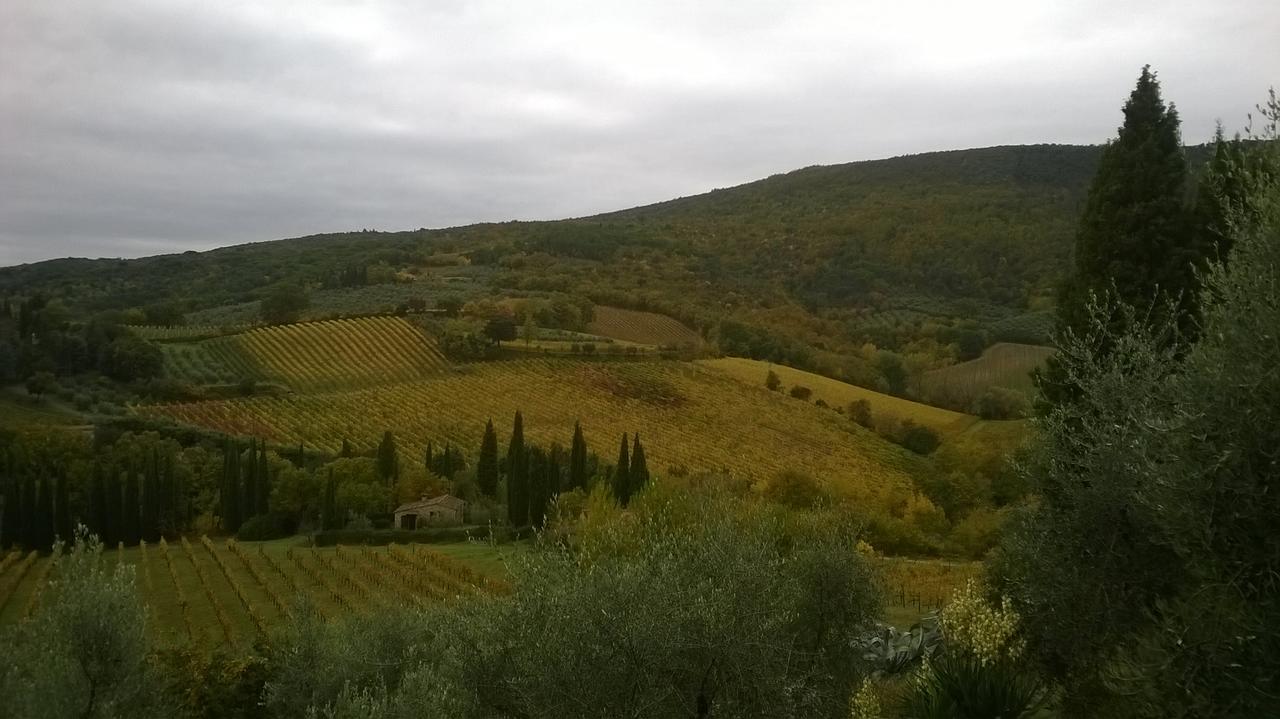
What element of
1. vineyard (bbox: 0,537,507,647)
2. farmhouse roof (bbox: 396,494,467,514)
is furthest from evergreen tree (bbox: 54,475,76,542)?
farmhouse roof (bbox: 396,494,467,514)

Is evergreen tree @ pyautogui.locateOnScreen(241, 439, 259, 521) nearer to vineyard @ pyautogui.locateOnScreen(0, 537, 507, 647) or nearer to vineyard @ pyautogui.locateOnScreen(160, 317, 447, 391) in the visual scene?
vineyard @ pyautogui.locateOnScreen(0, 537, 507, 647)

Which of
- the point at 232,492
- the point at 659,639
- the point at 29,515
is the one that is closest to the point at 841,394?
the point at 232,492

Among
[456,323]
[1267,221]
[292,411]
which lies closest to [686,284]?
[456,323]

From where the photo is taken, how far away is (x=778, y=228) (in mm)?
143000

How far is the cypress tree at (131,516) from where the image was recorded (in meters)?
47.3

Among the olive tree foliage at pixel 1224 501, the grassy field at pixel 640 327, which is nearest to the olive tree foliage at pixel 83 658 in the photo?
the olive tree foliage at pixel 1224 501

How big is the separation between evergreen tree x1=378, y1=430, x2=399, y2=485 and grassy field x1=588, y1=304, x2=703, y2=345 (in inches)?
1535

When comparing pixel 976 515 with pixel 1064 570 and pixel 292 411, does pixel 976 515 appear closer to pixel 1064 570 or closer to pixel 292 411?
pixel 1064 570

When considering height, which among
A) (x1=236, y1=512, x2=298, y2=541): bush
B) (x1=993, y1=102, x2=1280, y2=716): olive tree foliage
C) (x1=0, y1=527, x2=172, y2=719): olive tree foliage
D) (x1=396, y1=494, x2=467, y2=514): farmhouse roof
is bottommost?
(x1=236, y1=512, x2=298, y2=541): bush

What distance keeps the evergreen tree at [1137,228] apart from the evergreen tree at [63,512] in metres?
51.0

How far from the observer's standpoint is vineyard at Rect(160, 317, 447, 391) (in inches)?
2911

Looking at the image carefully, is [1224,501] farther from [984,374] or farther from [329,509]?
[984,374]

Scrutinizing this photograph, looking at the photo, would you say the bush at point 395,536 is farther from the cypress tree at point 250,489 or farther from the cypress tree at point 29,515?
the cypress tree at point 29,515

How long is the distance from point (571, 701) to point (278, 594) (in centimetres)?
2805
